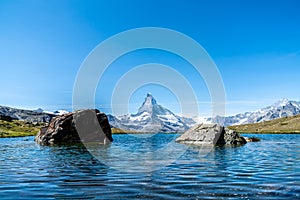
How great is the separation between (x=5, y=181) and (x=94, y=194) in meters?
8.99

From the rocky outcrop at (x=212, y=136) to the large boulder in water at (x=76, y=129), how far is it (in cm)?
3092

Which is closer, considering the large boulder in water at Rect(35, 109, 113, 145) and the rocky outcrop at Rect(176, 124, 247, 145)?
the rocky outcrop at Rect(176, 124, 247, 145)

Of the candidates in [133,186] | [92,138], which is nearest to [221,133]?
[92,138]

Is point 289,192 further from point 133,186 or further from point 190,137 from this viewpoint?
point 190,137

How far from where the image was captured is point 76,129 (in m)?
87.6

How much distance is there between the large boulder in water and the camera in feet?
275

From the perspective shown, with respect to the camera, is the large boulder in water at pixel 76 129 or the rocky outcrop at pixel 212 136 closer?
the rocky outcrop at pixel 212 136

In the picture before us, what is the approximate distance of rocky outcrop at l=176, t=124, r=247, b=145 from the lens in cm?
6263

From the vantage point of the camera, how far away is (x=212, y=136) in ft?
205

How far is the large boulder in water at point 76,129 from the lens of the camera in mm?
83688

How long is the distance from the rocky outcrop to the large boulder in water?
30922 millimetres

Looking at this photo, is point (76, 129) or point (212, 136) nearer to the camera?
point (212, 136)

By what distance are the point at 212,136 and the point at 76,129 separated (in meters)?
44.3

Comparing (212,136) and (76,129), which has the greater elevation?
→ (76,129)
